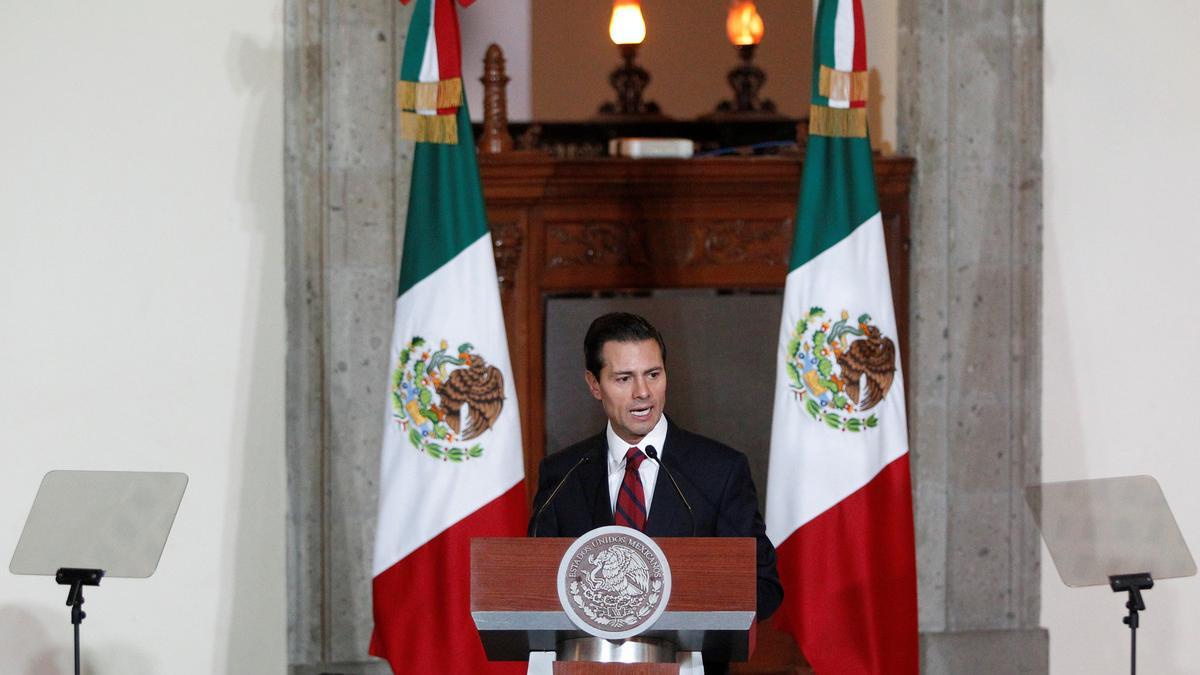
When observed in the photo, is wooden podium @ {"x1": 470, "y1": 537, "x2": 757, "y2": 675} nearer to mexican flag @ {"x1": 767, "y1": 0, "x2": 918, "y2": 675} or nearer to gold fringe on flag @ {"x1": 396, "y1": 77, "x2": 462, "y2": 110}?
mexican flag @ {"x1": 767, "y1": 0, "x2": 918, "y2": 675}

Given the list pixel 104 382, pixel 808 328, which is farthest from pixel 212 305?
pixel 808 328

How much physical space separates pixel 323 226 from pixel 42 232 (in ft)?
2.91

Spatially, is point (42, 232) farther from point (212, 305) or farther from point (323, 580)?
point (323, 580)

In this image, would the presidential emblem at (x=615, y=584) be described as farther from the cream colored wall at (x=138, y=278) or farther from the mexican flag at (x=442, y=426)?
the cream colored wall at (x=138, y=278)

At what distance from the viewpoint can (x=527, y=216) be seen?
4727mm

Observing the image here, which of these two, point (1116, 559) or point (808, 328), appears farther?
point (808, 328)

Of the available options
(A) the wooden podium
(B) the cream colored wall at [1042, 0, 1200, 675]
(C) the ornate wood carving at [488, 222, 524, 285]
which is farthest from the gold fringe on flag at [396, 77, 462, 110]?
(B) the cream colored wall at [1042, 0, 1200, 675]

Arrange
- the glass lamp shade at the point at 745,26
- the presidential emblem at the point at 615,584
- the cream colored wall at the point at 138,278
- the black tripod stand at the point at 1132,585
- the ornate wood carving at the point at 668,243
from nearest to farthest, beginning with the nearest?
1. the presidential emblem at the point at 615,584
2. the black tripod stand at the point at 1132,585
3. the cream colored wall at the point at 138,278
4. the ornate wood carving at the point at 668,243
5. the glass lamp shade at the point at 745,26

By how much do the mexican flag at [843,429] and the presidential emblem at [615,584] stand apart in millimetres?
1684

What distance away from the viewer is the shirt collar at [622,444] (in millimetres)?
3088

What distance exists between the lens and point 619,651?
8.22 feet

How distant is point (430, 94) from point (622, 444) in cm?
143

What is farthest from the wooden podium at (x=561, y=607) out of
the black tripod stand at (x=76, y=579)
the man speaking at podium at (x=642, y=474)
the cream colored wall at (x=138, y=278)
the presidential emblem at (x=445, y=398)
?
the cream colored wall at (x=138, y=278)

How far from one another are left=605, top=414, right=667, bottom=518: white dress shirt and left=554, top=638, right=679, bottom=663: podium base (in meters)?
0.54
